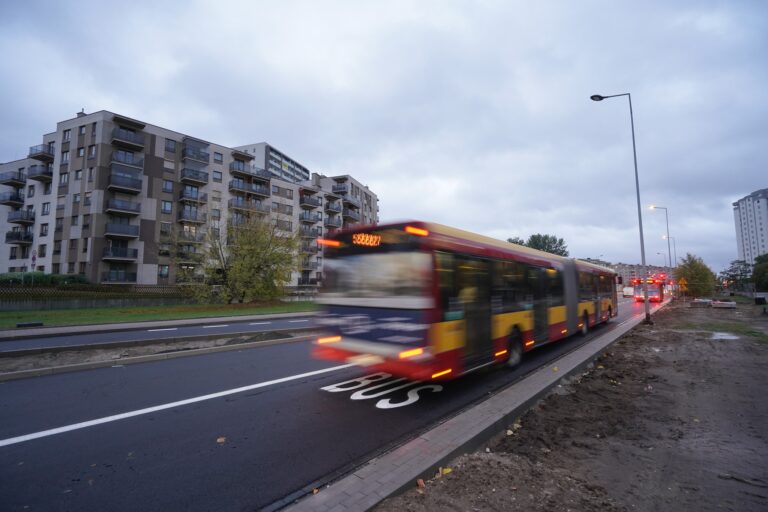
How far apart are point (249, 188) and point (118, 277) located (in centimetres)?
2035

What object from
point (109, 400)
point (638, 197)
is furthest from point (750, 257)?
point (109, 400)

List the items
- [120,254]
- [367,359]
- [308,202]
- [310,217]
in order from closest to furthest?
[367,359], [120,254], [310,217], [308,202]

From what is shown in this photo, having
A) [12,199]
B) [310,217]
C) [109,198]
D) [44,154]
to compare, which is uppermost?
[44,154]

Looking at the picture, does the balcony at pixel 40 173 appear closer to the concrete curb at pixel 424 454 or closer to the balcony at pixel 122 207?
the balcony at pixel 122 207

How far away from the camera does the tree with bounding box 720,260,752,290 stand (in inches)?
3967

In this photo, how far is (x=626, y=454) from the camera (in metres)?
4.29

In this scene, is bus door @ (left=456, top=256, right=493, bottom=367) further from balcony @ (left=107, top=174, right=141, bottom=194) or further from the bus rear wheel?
balcony @ (left=107, top=174, right=141, bottom=194)

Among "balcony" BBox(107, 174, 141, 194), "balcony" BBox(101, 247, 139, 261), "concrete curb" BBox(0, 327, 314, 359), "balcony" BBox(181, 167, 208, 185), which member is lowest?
"concrete curb" BBox(0, 327, 314, 359)

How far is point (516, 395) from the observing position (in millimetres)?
6031

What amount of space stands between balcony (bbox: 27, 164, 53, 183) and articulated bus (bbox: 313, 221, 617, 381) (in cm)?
5489

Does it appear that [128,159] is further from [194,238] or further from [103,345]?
[103,345]

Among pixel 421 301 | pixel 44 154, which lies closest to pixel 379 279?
pixel 421 301

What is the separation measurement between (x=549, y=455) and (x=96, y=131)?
52.0m

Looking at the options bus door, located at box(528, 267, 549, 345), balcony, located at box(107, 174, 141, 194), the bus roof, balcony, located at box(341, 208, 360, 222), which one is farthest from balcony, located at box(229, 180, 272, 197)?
bus door, located at box(528, 267, 549, 345)
